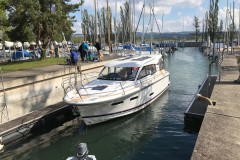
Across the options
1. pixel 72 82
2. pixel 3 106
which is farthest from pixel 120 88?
pixel 3 106

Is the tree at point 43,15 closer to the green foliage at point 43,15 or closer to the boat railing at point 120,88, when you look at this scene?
the green foliage at point 43,15

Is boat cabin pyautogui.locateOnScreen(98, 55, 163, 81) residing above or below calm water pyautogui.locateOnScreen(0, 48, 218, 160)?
above

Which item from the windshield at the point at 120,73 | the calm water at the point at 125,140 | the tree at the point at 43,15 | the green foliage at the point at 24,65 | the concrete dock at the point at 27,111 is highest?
the tree at the point at 43,15

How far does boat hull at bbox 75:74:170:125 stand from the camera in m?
13.6

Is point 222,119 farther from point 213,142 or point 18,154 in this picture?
point 18,154

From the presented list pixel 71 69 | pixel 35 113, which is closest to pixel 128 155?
pixel 35 113

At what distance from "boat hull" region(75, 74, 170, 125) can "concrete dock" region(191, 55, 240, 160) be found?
4.09 meters

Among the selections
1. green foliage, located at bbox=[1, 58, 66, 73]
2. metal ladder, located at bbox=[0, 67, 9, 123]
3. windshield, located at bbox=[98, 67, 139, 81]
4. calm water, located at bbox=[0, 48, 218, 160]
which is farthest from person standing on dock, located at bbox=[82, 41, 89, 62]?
metal ladder, located at bbox=[0, 67, 9, 123]

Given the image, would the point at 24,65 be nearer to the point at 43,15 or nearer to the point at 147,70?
the point at 43,15

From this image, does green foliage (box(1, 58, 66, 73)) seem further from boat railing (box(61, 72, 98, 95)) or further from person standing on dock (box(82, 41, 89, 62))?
boat railing (box(61, 72, 98, 95))

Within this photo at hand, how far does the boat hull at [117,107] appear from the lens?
13.6m

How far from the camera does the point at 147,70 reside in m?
17.5

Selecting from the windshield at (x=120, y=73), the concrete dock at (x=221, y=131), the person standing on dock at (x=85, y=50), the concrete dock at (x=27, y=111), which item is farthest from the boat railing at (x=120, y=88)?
the person standing on dock at (x=85, y=50)

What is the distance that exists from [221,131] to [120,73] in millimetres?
8713
